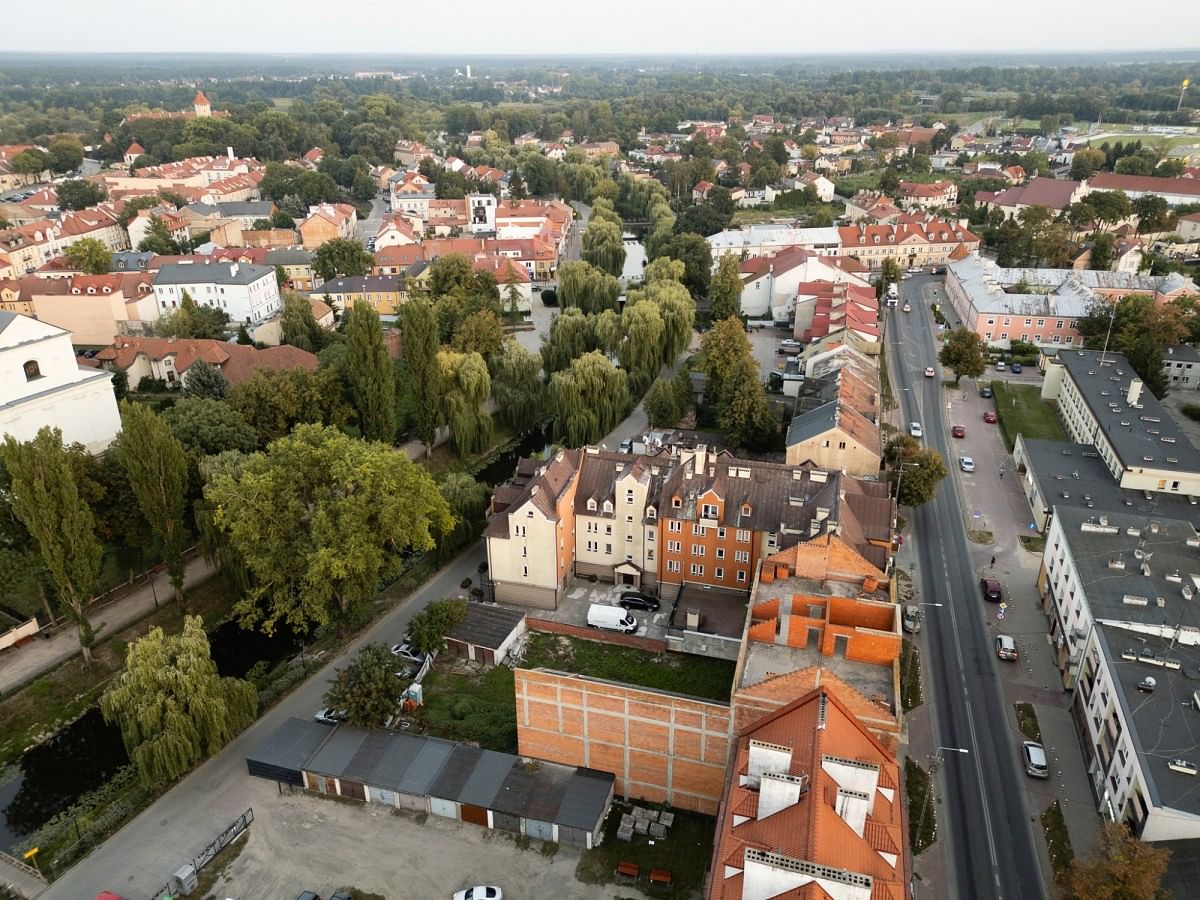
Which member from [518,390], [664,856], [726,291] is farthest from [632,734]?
[726,291]

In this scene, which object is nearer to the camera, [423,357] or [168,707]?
[168,707]

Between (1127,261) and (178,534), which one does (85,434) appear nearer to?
(178,534)

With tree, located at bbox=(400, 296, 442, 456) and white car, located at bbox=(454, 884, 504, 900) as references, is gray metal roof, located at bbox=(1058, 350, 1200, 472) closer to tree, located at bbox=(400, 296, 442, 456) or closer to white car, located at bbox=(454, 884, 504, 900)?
white car, located at bbox=(454, 884, 504, 900)

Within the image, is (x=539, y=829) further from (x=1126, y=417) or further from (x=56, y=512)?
(x=1126, y=417)

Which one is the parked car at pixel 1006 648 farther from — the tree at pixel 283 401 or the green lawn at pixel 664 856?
the tree at pixel 283 401

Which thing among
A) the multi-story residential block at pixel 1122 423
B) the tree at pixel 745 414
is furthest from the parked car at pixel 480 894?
the multi-story residential block at pixel 1122 423

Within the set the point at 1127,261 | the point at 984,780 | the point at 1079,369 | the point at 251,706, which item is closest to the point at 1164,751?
the point at 984,780
